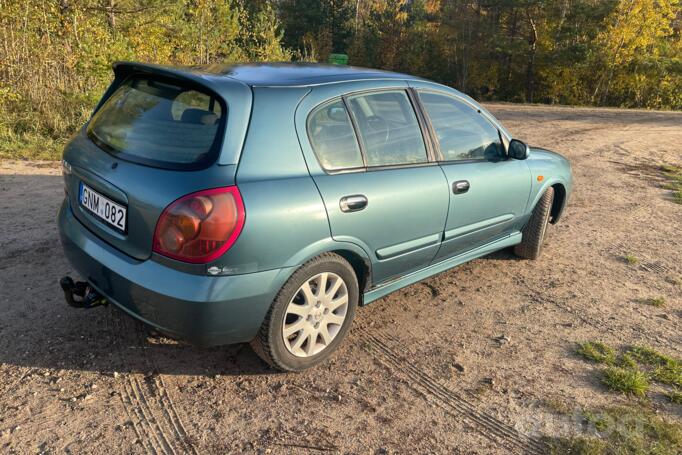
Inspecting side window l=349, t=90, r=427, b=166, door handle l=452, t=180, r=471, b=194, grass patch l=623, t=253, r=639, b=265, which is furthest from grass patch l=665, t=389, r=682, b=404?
grass patch l=623, t=253, r=639, b=265

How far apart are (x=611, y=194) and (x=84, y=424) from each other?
7.42 meters

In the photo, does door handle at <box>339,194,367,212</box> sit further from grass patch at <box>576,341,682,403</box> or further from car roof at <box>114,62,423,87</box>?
grass patch at <box>576,341,682,403</box>

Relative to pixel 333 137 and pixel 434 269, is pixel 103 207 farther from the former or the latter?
pixel 434 269

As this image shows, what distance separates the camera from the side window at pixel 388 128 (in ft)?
10.6

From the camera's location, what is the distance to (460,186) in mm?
3670

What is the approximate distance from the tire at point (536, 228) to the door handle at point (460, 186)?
52.1 inches

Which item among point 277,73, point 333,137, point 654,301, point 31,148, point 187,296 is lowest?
point 654,301

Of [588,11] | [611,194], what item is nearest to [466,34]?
[588,11]

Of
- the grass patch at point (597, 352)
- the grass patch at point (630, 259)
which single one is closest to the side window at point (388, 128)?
the grass patch at point (597, 352)

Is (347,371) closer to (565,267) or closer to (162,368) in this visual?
(162,368)

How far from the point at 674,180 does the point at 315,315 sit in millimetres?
8067

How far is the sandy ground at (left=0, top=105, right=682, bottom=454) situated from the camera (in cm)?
255

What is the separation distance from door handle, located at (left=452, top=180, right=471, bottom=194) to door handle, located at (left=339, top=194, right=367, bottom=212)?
911 mm

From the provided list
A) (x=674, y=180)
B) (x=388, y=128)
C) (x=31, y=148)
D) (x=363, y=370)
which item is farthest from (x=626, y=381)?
(x=31, y=148)
